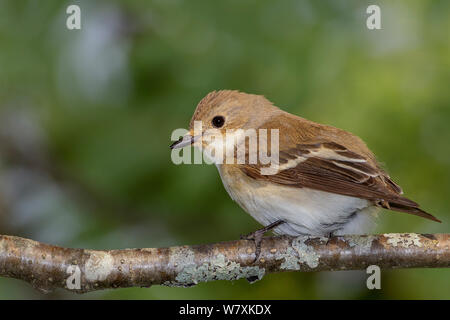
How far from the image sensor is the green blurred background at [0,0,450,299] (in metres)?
6.52

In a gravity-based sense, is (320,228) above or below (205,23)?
below

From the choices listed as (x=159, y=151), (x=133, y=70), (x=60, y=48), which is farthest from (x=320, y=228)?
(x=60, y=48)

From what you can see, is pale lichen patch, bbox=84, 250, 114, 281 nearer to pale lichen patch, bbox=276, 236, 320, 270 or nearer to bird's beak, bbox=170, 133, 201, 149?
pale lichen patch, bbox=276, 236, 320, 270

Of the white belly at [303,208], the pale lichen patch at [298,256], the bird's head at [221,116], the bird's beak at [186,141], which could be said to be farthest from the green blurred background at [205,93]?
the pale lichen patch at [298,256]

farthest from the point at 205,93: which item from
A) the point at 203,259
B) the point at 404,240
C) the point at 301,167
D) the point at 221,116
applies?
the point at 404,240

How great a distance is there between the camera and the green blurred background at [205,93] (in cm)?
652

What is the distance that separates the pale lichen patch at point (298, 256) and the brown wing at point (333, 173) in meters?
0.51

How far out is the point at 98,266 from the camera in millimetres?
4684

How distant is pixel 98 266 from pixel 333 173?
199cm

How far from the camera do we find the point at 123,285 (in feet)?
15.8

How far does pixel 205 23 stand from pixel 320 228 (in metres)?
2.36

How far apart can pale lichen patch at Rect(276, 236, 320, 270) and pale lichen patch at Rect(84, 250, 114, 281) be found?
1.26 metres

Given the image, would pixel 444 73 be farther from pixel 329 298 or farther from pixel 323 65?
pixel 329 298

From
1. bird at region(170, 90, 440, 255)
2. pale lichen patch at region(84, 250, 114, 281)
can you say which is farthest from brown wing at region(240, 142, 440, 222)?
pale lichen patch at region(84, 250, 114, 281)
